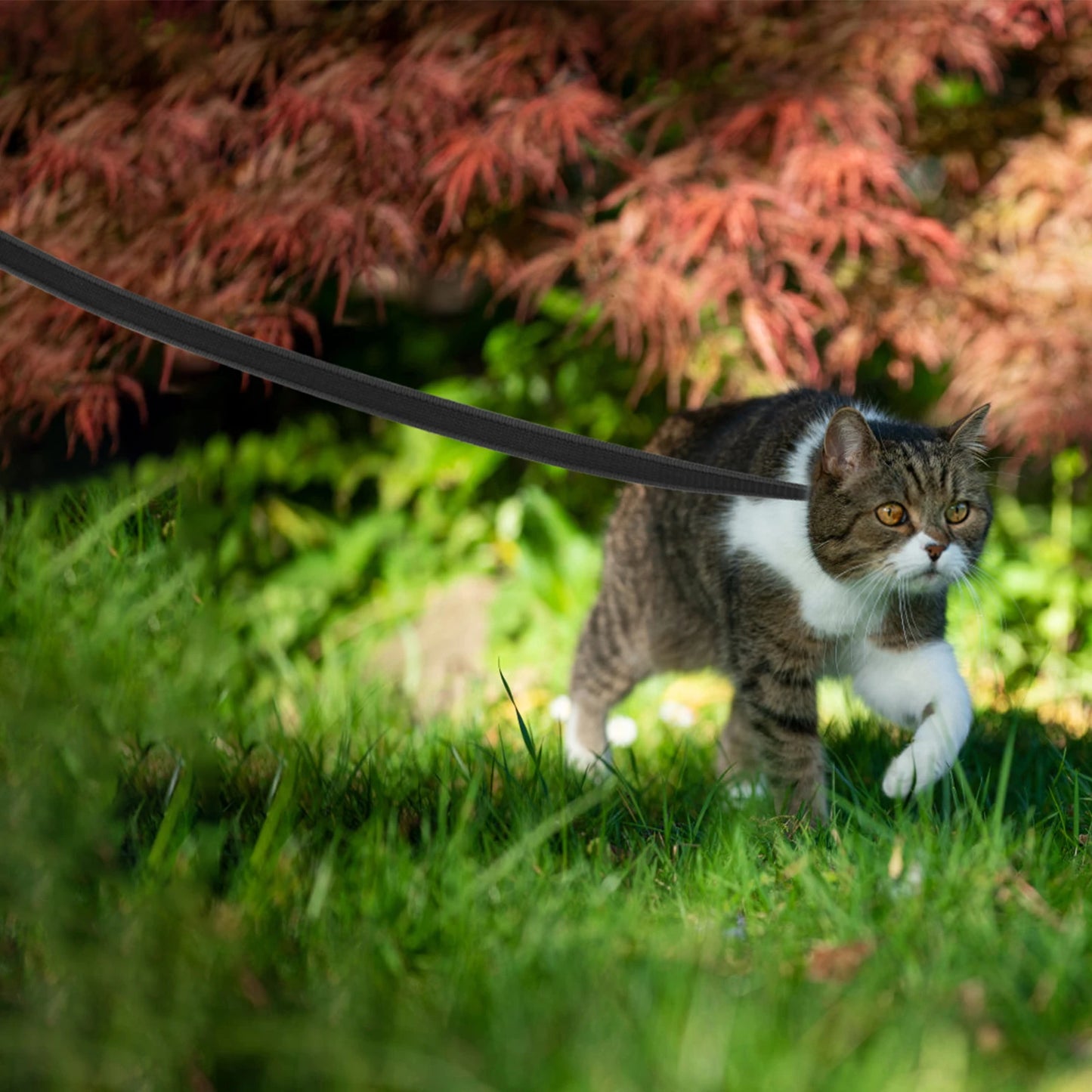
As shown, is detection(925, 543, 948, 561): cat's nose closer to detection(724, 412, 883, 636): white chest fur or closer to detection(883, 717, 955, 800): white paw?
detection(724, 412, 883, 636): white chest fur

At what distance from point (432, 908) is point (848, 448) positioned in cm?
131

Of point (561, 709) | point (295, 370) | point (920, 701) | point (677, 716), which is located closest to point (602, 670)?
point (561, 709)

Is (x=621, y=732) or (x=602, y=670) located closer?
(x=602, y=670)

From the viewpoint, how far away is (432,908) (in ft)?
5.84

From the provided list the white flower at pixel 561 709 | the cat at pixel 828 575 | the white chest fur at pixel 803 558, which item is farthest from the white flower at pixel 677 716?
the white chest fur at pixel 803 558

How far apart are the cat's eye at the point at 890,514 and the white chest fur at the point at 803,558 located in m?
0.13

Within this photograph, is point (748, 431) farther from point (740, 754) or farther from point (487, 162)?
point (487, 162)

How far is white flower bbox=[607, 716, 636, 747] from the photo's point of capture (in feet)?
12.1

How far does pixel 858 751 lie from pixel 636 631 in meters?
0.69

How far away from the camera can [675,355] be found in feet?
12.2

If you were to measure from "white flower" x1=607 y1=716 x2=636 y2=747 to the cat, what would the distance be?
0.51 metres

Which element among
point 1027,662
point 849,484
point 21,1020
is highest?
point 849,484

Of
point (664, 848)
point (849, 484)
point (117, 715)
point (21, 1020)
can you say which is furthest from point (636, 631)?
point (21, 1020)

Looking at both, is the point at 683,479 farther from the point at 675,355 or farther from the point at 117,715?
the point at 675,355
